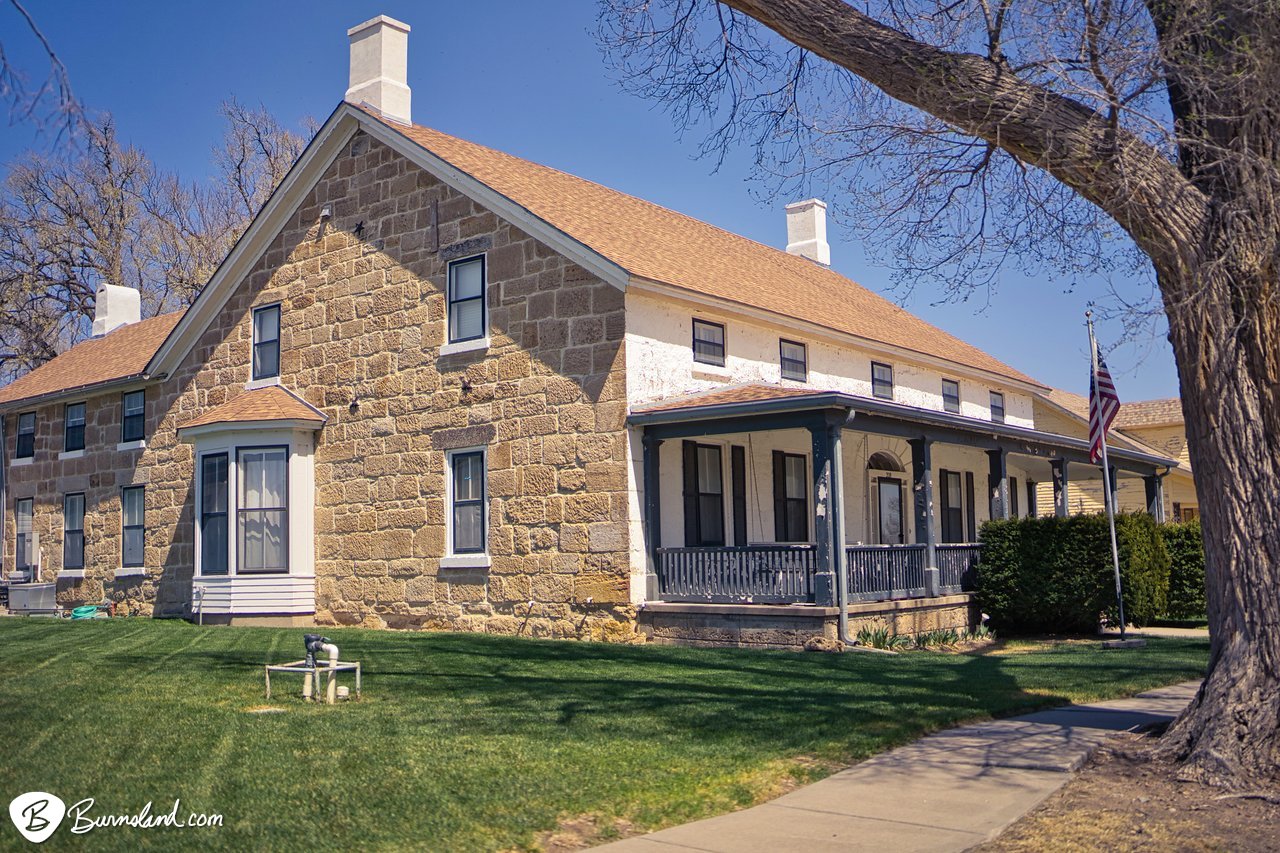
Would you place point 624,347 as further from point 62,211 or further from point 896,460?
point 62,211

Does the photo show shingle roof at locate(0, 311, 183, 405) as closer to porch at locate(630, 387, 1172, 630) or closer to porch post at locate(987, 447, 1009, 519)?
porch at locate(630, 387, 1172, 630)

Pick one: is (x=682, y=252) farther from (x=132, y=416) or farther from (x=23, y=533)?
(x=23, y=533)

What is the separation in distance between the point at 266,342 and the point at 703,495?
28.5ft

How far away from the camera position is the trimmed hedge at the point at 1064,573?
18.0 metres

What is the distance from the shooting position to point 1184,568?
21.2m

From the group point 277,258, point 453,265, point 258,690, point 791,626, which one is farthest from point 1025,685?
point 277,258

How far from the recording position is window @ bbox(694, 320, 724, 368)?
18.2 meters

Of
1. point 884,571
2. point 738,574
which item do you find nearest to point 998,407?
point 884,571

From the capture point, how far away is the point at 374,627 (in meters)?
19.5

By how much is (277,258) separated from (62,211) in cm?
2072

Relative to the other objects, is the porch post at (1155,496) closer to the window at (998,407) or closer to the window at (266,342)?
the window at (998,407)

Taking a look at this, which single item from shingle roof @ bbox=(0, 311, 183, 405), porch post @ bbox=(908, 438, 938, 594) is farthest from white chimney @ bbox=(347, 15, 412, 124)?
porch post @ bbox=(908, 438, 938, 594)

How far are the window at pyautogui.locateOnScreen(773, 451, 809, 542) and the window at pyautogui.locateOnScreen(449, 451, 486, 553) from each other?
4938 mm

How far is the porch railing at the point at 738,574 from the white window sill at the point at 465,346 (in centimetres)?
417
